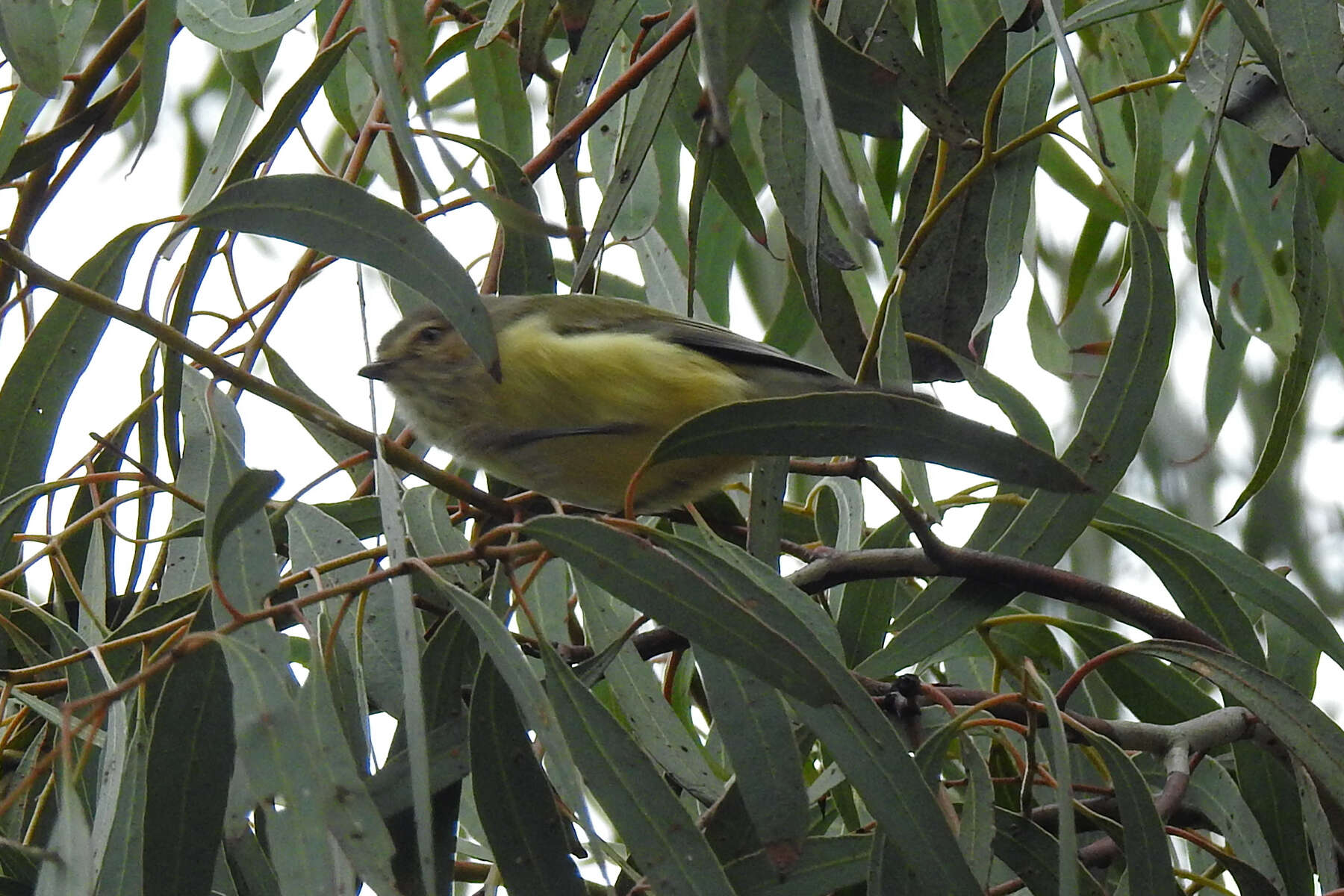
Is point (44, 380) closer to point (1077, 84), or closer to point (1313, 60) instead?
point (1077, 84)

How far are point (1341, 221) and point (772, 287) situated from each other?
62.2 inches

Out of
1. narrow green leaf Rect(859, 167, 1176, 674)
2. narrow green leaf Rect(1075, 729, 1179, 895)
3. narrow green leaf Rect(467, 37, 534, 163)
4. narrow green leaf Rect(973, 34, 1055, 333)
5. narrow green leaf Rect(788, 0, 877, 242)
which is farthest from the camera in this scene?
narrow green leaf Rect(467, 37, 534, 163)

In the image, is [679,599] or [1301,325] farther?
[1301,325]

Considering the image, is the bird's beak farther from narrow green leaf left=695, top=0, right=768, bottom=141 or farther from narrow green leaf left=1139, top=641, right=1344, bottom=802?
narrow green leaf left=1139, top=641, right=1344, bottom=802

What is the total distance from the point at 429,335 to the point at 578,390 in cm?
34

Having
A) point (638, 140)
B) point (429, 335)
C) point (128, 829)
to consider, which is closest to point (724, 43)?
point (638, 140)

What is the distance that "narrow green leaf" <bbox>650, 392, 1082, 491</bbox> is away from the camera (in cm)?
151

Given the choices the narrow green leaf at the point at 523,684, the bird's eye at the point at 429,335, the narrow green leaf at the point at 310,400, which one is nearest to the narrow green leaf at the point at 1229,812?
the narrow green leaf at the point at 523,684

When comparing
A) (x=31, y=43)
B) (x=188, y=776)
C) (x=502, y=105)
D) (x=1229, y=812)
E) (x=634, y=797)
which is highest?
(x=502, y=105)

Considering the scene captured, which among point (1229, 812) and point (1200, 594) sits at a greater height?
point (1200, 594)

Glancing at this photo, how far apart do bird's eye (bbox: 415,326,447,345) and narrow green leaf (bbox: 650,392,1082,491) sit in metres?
1.12

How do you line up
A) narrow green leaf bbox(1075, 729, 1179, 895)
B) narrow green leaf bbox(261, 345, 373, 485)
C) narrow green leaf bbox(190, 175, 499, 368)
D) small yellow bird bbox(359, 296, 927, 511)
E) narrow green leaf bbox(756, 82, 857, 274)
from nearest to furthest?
narrow green leaf bbox(190, 175, 499, 368), narrow green leaf bbox(1075, 729, 1179, 895), narrow green leaf bbox(756, 82, 857, 274), narrow green leaf bbox(261, 345, 373, 485), small yellow bird bbox(359, 296, 927, 511)

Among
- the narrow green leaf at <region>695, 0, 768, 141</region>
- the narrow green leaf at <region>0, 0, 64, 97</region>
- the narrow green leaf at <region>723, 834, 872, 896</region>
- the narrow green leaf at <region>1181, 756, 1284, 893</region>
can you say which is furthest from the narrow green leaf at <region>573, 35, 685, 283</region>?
the narrow green leaf at <region>1181, 756, 1284, 893</region>

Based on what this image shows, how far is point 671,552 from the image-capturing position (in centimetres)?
176
